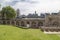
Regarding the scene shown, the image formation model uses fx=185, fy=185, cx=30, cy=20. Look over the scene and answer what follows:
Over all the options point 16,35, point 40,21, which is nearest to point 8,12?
point 40,21

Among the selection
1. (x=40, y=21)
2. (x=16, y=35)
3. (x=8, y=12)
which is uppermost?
(x=8, y=12)

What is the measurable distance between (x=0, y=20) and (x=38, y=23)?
19451mm

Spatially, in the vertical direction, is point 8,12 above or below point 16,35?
above

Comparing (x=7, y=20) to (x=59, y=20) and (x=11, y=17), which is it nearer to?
(x=11, y=17)

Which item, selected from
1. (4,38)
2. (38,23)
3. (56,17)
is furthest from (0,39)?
(38,23)

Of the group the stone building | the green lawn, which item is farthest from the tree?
the green lawn

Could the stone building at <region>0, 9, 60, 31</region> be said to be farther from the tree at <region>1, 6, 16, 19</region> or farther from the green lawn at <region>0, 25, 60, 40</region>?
the green lawn at <region>0, 25, 60, 40</region>

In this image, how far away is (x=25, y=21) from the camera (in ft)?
304

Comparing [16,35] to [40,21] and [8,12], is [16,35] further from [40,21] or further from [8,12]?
[8,12]

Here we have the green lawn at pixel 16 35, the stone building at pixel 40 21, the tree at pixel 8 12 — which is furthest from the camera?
the tree at pixel 8 12

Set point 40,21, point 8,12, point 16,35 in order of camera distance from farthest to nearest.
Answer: point 8,12 → point 40,21 → point 16,35

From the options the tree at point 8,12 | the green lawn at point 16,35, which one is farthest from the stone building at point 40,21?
the green lawn at point 16,35

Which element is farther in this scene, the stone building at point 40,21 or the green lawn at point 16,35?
the stone building at point 40,21

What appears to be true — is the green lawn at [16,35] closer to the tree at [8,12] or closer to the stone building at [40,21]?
the stone building at [40,21]
